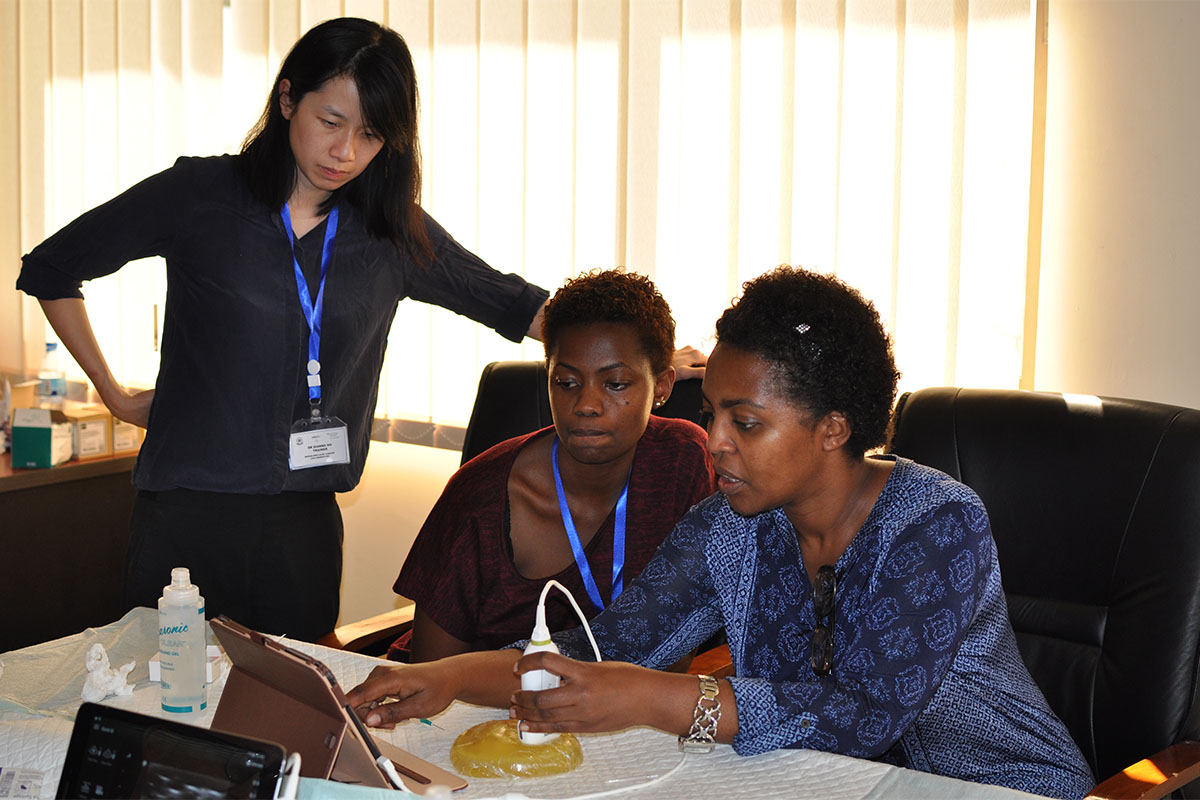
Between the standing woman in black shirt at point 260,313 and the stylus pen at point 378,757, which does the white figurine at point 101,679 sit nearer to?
the stylus pen at point 378,757

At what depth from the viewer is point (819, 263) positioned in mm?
2842

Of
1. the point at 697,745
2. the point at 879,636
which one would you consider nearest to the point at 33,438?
the point at 697,745

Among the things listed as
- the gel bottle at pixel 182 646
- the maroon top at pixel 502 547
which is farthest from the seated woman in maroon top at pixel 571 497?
the gel bottle at pixel 182 646

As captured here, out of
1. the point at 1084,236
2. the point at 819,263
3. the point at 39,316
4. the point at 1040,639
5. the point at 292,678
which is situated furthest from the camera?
the point at 39,316

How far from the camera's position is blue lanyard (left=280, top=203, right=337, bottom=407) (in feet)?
7.60

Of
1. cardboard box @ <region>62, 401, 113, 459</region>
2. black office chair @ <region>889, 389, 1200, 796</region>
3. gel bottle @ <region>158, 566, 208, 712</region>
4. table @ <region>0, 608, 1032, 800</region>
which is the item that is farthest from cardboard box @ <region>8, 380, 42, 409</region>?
black office chair @ <region>889, 389, 1200, 796</region>

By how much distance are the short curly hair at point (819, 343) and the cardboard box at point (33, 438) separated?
2.61 meters

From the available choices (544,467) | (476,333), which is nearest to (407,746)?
(544,467)

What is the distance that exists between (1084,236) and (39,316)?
11.8 feet

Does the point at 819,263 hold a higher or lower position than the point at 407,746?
higher

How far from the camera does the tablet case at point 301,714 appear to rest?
3.84 feet

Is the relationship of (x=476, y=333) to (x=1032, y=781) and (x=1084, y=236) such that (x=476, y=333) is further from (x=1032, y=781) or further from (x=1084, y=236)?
(x=1032, y=781)

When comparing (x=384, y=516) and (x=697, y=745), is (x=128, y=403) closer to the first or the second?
(x=384, y=516)

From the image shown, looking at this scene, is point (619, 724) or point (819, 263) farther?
point (819, 263)
